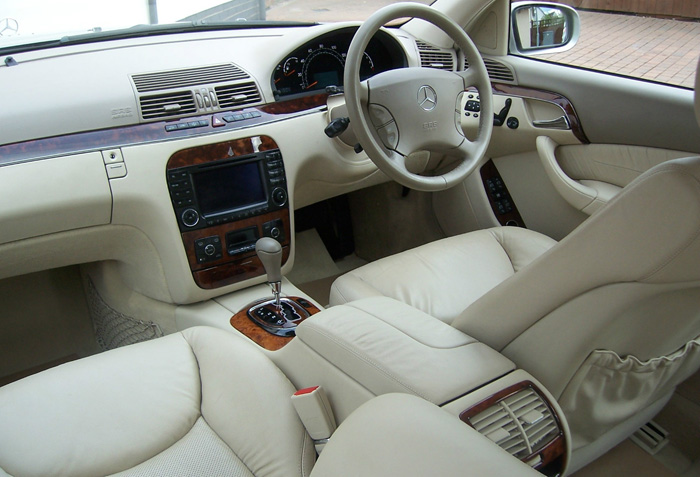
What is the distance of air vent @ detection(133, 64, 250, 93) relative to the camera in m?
1.64

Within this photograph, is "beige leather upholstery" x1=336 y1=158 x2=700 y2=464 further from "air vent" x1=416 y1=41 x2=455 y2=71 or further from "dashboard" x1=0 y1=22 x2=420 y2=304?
"air vent" x1=416 y1=41 x2=455 y2=71

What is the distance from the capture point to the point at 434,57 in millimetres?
2166

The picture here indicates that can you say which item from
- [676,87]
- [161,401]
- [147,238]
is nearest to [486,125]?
[676,87]

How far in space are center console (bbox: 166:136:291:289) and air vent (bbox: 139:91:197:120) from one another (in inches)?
4.9

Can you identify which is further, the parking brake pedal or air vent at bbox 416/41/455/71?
Result: air vent at bbox 416/41/455/71

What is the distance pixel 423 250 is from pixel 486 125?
385 millimetres

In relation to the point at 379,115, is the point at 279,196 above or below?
below

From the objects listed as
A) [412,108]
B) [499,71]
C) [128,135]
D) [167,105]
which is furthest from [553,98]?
[128,135]

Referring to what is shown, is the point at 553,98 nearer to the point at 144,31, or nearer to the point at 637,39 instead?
the point at 637,39

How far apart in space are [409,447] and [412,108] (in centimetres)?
108

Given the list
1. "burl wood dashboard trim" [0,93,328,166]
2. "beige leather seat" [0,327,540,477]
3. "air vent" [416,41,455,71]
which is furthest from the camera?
"air vent" [416,41,455,71]

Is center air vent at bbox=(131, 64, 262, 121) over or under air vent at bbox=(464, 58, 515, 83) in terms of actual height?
over

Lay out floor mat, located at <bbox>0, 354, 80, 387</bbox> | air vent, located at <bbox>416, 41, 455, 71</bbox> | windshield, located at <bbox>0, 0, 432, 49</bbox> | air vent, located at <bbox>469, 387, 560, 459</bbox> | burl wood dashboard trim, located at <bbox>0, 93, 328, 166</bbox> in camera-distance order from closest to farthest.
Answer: air vent, located at <bbox>469, 387, 560, 459</bbox>, burl wood dashboard trim, located at <bbox>0, 93, 328, 166</bbox>, windshield, located at <bbox>0, 0, 432, 49</bbox>, floor mat, located at <bbox>0, 354, 80, 387</bbox>, air vent, located at <bbox>416, 41, 455, 71</bbox>

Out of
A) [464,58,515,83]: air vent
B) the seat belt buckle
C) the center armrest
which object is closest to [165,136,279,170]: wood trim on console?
the center armrest
